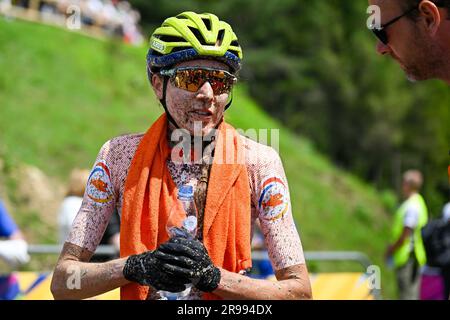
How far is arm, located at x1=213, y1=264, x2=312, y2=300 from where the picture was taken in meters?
3.24

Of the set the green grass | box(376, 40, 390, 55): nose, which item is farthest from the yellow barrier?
the green grass

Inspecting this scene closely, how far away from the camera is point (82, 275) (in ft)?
11.2

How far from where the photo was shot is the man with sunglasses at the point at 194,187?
11.1 ft

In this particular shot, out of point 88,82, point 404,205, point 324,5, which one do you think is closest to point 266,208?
point 404,205

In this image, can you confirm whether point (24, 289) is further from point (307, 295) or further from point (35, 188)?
point (35, 188)

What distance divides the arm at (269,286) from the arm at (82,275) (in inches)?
17.0

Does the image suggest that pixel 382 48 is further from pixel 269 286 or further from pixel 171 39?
pixel 269 286

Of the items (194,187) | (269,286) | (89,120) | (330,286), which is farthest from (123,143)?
(89,120)

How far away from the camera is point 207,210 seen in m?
3.41

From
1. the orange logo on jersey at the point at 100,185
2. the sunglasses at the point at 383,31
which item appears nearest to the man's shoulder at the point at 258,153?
the orange logo on jersey at the point at 100,185

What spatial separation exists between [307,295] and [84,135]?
67.7 ft

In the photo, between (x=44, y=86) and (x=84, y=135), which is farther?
(x=44, y=86)

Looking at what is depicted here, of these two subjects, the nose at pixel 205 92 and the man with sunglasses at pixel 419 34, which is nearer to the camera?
the man with sunglasses at pixel 419 34

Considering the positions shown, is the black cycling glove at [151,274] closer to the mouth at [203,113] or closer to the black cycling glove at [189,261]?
the black cycling glove at [189,261]
